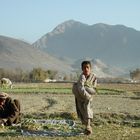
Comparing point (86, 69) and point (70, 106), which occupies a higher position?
point (86, 69)

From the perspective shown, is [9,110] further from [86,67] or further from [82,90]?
[86,67]

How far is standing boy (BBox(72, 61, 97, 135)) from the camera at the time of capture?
11000 millimetres

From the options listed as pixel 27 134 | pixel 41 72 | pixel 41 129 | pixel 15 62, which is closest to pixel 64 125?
pixel 41 129

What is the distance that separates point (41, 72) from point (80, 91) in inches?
3961

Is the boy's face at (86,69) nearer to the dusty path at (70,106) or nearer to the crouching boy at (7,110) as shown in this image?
the crouching boy at (7,110)

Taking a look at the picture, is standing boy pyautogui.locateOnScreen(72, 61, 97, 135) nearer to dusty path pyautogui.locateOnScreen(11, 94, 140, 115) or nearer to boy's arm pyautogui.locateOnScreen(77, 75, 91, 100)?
boy's arm pyautogui.locateOnScreen(77, 75, 91, 100)

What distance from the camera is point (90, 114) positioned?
11102 mm

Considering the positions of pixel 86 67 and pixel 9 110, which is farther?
pixel 9 110

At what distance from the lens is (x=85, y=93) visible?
10961 millimetres

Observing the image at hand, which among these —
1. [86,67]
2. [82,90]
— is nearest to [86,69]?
[86,67]

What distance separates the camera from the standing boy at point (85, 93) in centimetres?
1100

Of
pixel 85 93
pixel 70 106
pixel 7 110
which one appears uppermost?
pixel 85 93

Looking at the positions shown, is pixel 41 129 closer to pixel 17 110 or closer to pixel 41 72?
pixel 17 110

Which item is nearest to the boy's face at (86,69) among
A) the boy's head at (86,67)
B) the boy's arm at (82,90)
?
the boy's head at (86,67)
